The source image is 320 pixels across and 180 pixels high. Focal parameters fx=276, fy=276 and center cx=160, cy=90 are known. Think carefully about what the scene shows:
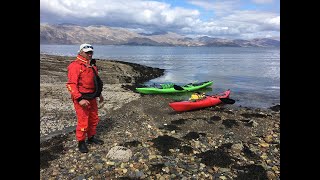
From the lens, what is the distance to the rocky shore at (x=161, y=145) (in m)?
8.15

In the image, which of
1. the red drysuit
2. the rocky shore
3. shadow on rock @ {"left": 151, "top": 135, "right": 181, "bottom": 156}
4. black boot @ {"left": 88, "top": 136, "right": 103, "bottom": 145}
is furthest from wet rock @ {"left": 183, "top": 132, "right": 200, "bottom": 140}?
the red drysuit

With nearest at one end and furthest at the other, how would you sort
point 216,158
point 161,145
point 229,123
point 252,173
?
point 252,173 → point 216,158 → point 161,145 → point 229,123

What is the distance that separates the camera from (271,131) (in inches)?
513

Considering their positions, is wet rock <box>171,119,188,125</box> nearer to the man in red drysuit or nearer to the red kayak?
the red kayak

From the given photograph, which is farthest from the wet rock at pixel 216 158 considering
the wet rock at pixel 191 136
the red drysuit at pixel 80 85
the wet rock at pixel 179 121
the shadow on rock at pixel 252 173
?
the wet rock at pixel 179 121

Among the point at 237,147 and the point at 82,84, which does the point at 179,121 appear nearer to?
the point at 237,147

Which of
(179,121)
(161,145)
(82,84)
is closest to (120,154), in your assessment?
(161,145)

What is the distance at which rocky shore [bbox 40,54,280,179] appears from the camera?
8.15m

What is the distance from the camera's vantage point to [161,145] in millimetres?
10359

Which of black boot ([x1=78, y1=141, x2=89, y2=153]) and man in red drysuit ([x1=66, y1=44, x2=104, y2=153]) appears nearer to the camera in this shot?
man in red drysuit ([x1=66, y1=44, x2=104, y2=153])

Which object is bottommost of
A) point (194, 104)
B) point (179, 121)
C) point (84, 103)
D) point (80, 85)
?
point (179, 121)

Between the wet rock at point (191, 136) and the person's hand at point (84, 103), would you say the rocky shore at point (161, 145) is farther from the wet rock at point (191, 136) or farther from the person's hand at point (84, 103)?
the person's hand at point (84, 103)
